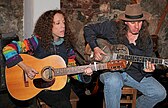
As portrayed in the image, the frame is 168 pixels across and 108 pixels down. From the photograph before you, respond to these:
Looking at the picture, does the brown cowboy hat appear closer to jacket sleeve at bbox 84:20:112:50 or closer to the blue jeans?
jacket sleeve at bbox 84:20:112:50

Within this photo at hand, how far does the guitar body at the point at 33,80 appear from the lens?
275cm

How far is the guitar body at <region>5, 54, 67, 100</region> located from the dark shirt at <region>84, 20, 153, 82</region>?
0.39m

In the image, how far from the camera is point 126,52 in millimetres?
2791

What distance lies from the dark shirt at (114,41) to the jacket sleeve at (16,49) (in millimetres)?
500

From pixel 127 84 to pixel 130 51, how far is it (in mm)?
298

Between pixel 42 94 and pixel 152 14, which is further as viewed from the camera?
pixel 152 14

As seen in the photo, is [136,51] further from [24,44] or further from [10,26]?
[10,26]

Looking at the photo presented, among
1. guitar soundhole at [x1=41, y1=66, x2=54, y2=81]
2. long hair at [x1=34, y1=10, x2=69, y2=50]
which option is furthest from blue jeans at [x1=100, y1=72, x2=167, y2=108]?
long hair at [x1=34, y1=10, x2=69, y2=50]

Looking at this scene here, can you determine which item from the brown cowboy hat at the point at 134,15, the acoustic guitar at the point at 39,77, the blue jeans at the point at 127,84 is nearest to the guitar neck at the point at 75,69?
the acoustic guitar at the point at 39,77

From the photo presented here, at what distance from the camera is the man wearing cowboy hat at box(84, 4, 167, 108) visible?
109 inches

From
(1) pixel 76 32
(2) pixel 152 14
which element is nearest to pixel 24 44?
(1) pixel 76 32


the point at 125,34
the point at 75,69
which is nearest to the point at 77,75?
the point at 75,69

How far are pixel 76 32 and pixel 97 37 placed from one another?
1.39 meters

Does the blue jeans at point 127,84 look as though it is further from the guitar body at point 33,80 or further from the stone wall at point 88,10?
the stone wall at point 88,10
